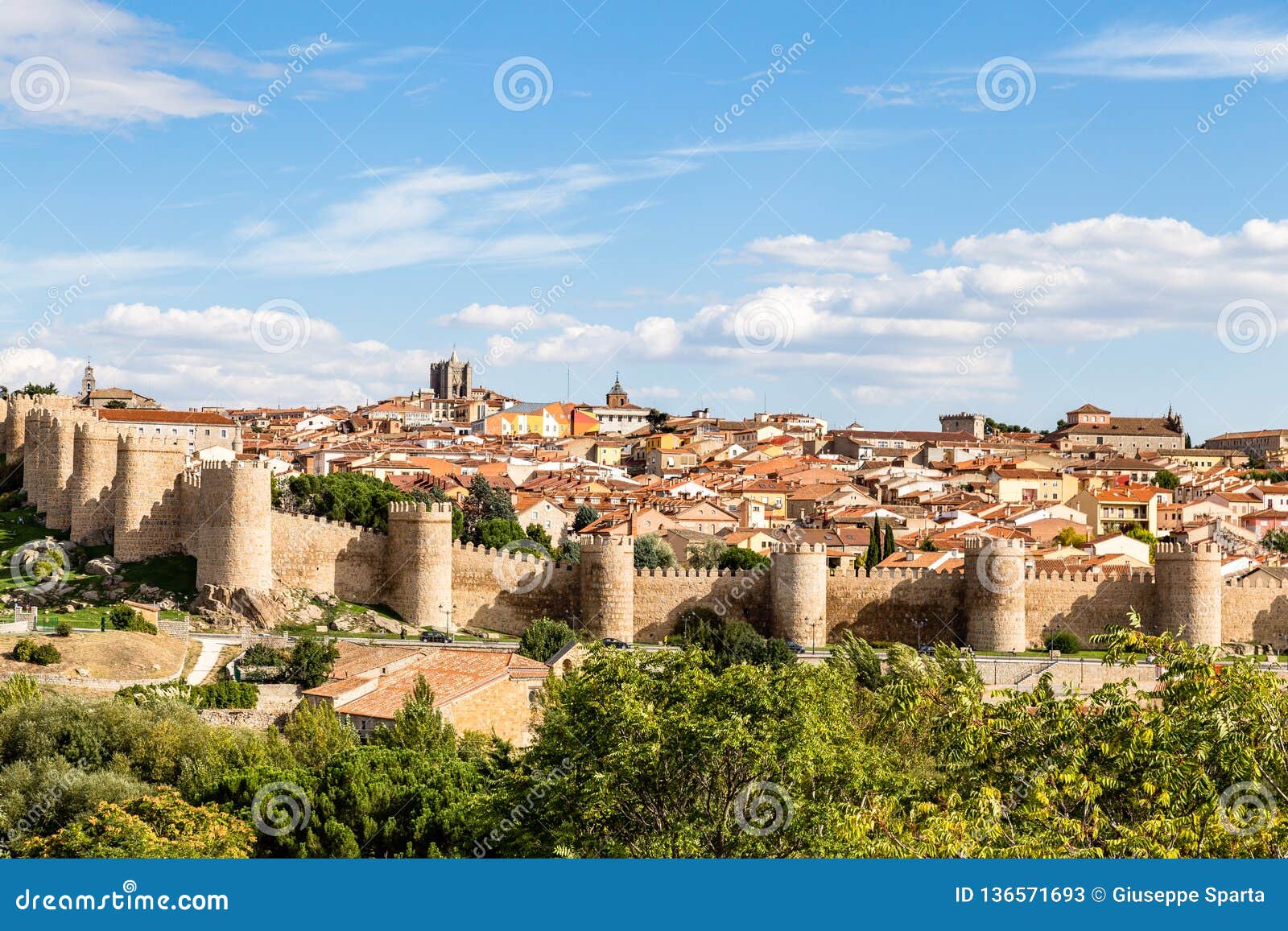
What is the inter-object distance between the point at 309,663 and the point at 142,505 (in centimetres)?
765

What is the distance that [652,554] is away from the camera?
4891 cm

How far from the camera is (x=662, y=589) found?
3719cm

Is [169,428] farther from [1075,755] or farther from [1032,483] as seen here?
[1075,755]

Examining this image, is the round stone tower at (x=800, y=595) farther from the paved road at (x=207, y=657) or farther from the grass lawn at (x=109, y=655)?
the grass lawn at (x=109, y=655)

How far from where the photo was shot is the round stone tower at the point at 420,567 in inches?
1404

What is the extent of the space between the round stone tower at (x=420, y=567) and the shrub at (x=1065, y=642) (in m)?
14.2

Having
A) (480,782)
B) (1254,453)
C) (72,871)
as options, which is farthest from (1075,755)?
(1254,453)

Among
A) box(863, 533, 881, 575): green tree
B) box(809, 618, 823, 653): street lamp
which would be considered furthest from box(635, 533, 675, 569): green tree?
box(809, 618, 823, 653): street lamp

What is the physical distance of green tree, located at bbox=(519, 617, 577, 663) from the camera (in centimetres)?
3231

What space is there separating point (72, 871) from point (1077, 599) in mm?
33767

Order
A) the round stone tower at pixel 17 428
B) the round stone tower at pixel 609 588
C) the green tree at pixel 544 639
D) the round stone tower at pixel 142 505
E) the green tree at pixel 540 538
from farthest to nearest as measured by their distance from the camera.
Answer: the green tree at pixel 540 538
the round stone tower at pixel 17 428
the round stone tower at pixel 609 588
the round stone tower at pixel 142 505
the green tree at pixel 544 639

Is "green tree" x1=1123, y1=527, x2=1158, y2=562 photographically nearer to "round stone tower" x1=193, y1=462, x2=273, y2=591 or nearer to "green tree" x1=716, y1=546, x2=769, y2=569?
"green tree" x1=716, y1=546, x2=769, y2=569

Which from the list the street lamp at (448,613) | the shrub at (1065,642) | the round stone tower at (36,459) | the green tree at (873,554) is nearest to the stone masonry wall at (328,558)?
the street lamp at (448,613)

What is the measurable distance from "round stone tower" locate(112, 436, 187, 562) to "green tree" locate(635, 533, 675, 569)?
16.1 metres
